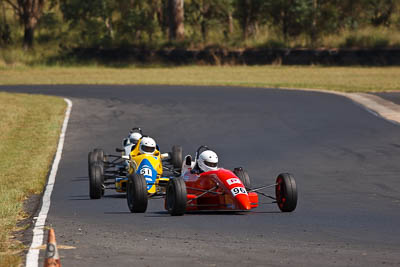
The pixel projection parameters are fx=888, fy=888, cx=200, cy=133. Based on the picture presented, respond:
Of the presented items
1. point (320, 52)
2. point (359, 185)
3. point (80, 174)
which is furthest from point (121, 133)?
point (320, 52)

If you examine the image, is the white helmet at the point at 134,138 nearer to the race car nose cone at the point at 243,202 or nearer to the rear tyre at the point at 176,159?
the rear tyre at the point at 176,159

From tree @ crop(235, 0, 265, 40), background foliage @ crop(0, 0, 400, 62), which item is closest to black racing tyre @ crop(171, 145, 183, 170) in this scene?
background foliage @ crop(0, 0, 400, 62)

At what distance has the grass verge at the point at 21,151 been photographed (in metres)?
11.7

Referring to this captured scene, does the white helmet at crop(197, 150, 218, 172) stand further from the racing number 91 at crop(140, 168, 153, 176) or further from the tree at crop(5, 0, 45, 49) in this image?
the tree at crop(5, 0, 45, 49)

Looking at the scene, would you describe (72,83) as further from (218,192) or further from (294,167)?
(218,192)

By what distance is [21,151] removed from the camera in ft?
71.7

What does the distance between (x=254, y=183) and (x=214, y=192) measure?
3448mm

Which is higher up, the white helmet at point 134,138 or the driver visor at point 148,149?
the driver visor at point 148,149

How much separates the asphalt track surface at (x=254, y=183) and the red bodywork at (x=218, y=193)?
0.66 ft

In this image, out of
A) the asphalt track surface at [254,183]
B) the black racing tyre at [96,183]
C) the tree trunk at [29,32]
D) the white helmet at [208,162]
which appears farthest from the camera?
the tree trunk at [29,32]

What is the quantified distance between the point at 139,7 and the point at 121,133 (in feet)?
126

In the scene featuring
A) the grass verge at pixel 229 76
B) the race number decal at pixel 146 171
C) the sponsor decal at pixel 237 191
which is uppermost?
the sponsor decal at pixel 237 191

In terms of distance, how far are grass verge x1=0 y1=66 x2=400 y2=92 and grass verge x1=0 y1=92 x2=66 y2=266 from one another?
349 inches

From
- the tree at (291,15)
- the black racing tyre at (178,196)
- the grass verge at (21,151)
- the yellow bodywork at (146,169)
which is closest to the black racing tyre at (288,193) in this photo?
the black racing tyre at (178,196)
